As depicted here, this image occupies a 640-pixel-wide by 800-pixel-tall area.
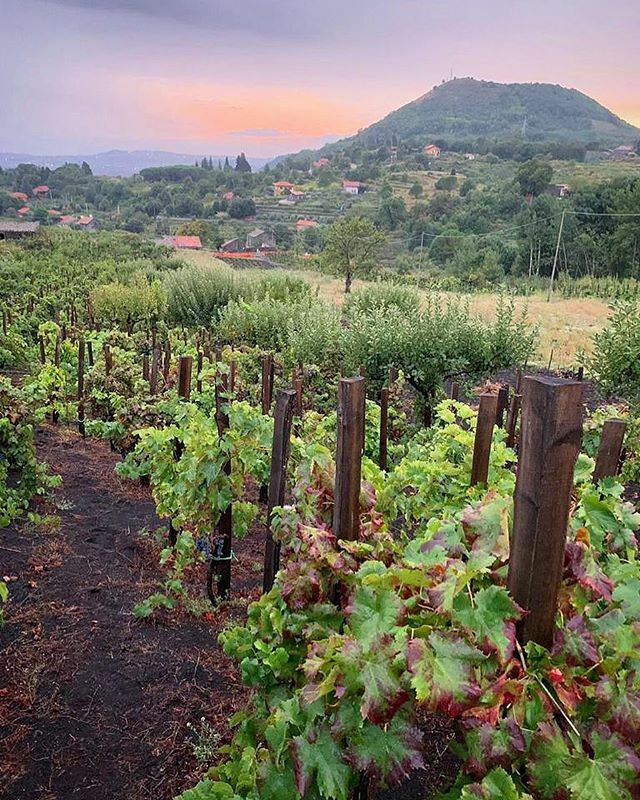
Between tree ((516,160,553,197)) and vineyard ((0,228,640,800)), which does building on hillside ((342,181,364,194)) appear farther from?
vineyard ((0,228,640,800))

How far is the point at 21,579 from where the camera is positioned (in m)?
4.35

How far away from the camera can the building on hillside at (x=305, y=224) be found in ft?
244

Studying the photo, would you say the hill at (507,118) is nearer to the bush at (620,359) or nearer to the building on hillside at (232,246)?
the building on hillside at (232,246)

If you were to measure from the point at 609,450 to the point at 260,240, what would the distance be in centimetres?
6473

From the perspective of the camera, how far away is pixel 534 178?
64.5 metres

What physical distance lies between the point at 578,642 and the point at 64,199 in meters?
100

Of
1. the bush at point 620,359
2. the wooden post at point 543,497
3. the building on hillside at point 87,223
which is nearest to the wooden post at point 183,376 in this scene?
the wooden post at point 543,497

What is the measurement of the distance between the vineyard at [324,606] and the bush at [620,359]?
2.67 m

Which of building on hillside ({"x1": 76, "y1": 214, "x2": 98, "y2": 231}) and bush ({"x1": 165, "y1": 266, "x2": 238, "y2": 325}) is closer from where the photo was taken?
bush ({"x1": 165, "y1": 266, "x2": 238, "y2": 325})

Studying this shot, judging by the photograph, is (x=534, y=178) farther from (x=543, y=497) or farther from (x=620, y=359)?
(x=543, y=497)

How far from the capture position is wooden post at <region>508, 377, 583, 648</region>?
3.64ft

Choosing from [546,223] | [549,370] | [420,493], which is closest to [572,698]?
[420,493]

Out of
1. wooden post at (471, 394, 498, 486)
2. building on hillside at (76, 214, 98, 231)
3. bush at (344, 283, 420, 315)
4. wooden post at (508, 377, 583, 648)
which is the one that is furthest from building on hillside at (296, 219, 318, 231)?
wooden post at (508, 377, 583, 648)

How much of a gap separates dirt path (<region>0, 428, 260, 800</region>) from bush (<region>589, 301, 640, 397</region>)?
6633 millimetres
